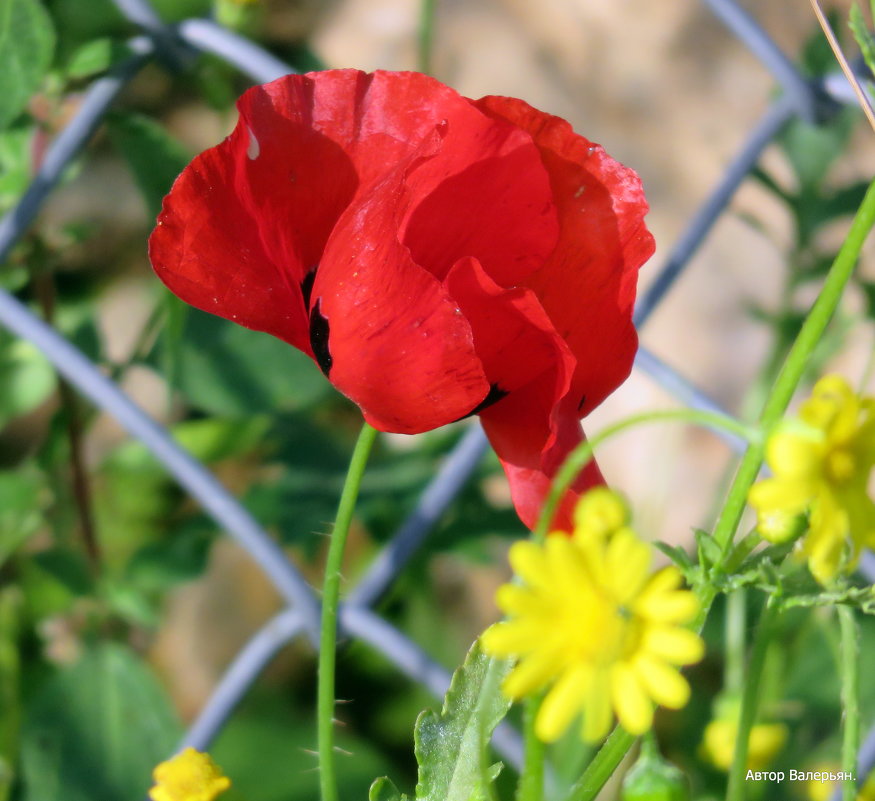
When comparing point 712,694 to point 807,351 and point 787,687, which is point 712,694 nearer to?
point 787,687

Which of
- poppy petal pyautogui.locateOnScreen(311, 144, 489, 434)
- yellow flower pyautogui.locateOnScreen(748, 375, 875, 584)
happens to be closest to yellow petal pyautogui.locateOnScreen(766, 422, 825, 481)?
yellow flower pyautogui.locateOnScreen(748, 375, 875, 584)

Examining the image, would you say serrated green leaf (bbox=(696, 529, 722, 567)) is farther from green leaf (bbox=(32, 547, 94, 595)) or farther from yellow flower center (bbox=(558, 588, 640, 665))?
green leaf (bbox=(32, 547, 94, 595))

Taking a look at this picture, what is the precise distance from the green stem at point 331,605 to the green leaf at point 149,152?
0.35 meters

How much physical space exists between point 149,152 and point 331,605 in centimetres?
38

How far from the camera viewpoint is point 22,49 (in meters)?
0.56

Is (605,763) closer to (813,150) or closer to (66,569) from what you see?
(66,569)

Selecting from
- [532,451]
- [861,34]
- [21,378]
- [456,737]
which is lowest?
[21,378]

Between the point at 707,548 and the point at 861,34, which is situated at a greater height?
the point at 861,34

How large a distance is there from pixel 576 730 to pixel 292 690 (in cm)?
67

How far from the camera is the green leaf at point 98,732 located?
72 centimetres

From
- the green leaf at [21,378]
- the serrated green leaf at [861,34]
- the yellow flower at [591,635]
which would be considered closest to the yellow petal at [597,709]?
the yellow flower at [591,635]

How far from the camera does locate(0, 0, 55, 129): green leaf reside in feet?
1.84

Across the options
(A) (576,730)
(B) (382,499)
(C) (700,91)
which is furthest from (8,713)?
(C) (700,91)

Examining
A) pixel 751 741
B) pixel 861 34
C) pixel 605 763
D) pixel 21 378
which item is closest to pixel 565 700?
pixel 605 763
